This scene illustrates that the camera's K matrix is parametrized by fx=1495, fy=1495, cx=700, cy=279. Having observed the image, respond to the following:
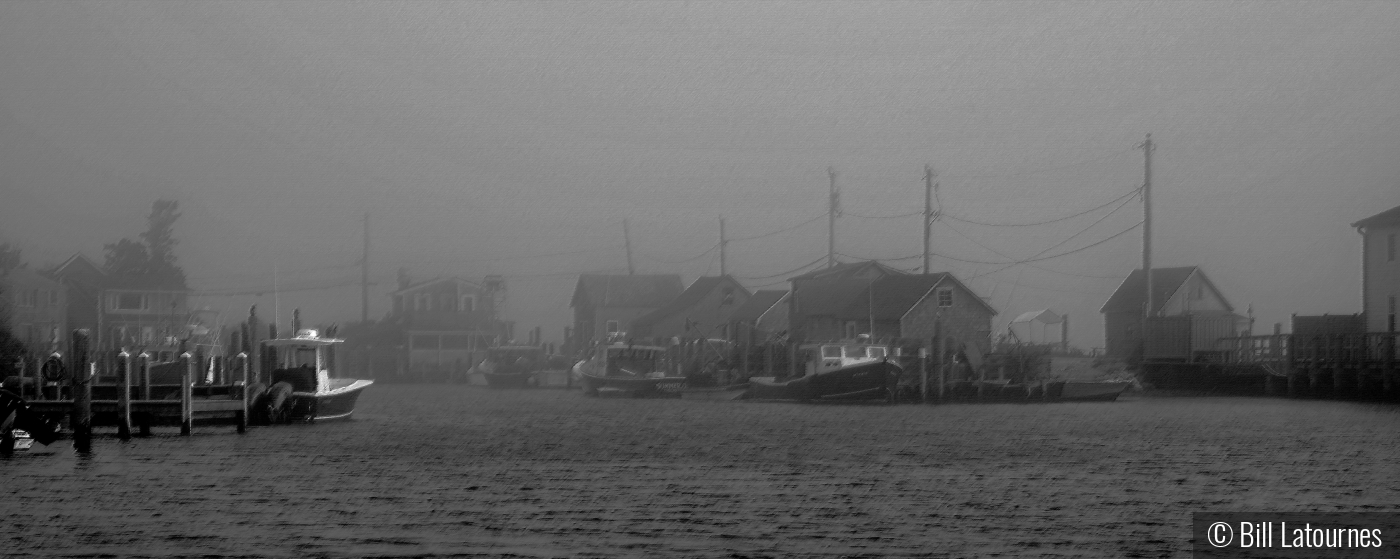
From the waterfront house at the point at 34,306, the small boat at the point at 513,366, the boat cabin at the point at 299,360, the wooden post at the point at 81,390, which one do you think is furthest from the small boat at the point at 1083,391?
the waterfront house at the point at 34,306

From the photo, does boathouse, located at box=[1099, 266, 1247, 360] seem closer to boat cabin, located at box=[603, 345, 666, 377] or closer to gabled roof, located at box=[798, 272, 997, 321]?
gabled roof, located at box=[798, 272, 997, 321]

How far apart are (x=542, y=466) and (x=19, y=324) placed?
48.0m

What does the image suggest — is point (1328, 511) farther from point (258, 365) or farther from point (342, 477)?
point (258, 365)

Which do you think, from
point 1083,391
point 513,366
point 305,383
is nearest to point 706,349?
point 513,366

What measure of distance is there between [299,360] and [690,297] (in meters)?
55.7

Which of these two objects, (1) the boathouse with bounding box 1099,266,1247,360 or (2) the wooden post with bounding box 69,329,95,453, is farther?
(1) the boathouse with bounding box 1099,266,1247,360

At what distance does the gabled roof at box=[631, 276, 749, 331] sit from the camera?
95.1 metres

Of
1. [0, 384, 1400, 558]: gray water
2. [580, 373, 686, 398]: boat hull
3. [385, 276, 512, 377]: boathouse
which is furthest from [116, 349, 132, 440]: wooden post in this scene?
[385, 276, 512, 377]: boathouse

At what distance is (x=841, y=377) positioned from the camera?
185ft

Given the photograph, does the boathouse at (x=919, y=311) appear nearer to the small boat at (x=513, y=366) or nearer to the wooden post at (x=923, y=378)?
the wooden post at (x=923, y=378)

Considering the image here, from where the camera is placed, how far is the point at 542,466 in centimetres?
2642

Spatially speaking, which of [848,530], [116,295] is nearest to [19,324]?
[116,295]

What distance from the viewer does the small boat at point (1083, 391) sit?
5728cm

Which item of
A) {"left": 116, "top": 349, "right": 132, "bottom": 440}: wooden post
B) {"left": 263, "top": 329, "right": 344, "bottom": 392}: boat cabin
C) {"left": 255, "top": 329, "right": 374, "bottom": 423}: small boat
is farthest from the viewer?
{"left": 263, "top": 329, "right": 344, "bottom": 392}: boat cabin
